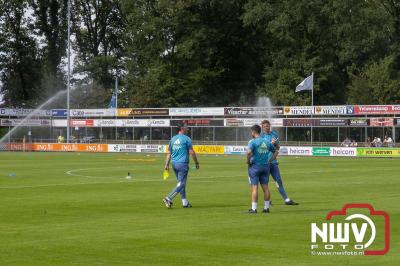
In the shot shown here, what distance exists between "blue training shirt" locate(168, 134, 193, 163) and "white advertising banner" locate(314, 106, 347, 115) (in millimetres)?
60769

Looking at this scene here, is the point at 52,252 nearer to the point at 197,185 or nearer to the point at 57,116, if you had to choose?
the point at 197,185

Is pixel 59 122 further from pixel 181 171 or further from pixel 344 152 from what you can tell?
pixel 181 171

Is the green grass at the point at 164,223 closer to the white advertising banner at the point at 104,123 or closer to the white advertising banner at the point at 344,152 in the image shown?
the white advertising banner at the point at 344,152

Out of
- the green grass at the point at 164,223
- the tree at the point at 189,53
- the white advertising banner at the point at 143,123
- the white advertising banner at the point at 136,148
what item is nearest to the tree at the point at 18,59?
the tree at the point at 189,53

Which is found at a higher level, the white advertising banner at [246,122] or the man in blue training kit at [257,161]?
the white advertising banner at [246,122]

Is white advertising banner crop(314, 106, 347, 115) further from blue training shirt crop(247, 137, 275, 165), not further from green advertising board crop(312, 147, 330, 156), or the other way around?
A: blue training shirt crop(247, 137, 275, 165)

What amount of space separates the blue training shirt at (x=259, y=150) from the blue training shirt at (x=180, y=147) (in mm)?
2228

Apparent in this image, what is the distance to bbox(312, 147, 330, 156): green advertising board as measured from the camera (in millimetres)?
73750

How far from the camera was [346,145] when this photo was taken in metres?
78.3

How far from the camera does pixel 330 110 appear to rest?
3270 inches

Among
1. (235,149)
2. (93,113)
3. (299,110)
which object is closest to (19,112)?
(93,113)

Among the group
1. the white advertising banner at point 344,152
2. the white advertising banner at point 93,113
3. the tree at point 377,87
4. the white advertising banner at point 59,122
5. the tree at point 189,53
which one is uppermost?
the tree at point 189,53

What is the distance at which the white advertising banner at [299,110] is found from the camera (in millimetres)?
83938

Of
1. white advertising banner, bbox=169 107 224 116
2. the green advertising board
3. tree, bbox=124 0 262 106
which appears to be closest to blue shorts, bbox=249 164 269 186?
the green advertising board
